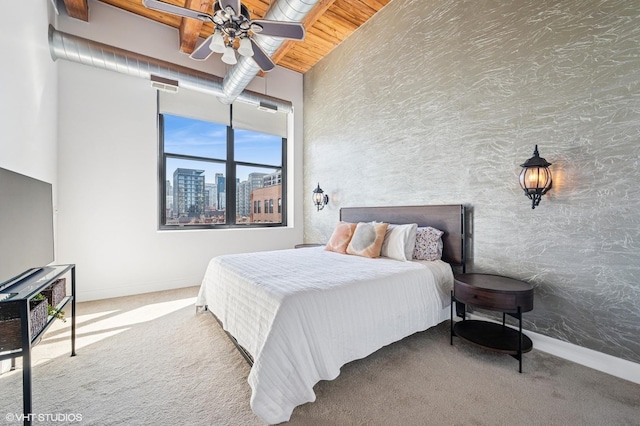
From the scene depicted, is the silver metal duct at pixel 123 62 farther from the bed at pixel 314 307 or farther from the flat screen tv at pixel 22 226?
the bed at pixel 314 307

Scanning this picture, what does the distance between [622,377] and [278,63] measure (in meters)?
5.70

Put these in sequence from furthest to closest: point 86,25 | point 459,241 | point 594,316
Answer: point 86,25
point 459,241
point 594,316

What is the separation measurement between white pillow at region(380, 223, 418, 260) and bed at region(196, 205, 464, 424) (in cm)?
13

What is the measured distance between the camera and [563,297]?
214 centimetres

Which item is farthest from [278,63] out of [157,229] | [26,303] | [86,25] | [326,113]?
[26,303]

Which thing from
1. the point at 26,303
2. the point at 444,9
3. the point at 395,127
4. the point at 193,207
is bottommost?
the point at 26,303

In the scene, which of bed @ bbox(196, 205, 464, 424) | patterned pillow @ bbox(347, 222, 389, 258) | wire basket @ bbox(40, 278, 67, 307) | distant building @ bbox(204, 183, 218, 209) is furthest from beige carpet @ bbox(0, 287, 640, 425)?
distant building @ bbox(204, 183, 218, 209)

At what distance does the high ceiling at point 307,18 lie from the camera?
323cm

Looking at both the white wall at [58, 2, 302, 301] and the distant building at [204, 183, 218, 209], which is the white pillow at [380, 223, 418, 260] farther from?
the distant building at [204, 183, 218, 209]

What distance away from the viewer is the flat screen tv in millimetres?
1553

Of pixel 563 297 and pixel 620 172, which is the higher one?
pixel 620 172

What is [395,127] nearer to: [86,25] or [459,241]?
[459,241]

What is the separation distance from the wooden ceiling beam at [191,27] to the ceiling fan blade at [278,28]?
1.21m

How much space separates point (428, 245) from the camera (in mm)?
2791
